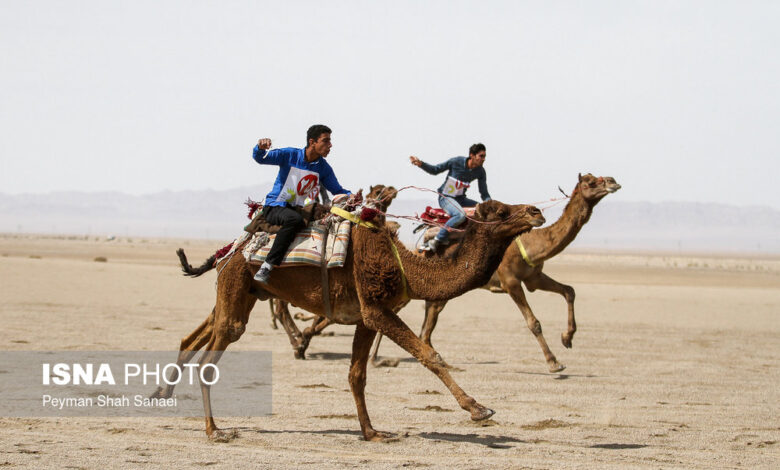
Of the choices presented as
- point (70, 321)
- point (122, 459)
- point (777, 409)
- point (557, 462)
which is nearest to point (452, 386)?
point (557, 462)

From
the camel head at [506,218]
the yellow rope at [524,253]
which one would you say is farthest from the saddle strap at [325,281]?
the yellow rope at [524,253]

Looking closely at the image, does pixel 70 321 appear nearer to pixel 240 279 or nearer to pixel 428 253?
pixel 428 253

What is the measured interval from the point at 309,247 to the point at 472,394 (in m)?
3.89

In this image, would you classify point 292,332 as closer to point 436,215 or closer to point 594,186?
→ point 436,215

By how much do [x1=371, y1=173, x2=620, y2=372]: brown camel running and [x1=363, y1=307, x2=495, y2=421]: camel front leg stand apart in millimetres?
5370

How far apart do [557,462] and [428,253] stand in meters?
5.34

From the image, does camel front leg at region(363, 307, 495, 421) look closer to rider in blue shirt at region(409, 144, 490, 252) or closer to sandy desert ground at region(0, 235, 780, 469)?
sandy desert ground at region(0, 235, 780, 469)

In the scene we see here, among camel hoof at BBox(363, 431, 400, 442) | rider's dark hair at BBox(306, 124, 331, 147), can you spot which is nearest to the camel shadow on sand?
camel hoof at BBox(363, 431, 400, 442)

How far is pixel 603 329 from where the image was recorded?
2153 cm

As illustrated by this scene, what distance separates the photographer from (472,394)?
11.7 metres

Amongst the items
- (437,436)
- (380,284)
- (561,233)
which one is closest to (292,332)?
(561,233)

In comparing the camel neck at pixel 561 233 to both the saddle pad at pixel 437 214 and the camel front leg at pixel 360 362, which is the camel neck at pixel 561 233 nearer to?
the saddle pad at pixel 437 214

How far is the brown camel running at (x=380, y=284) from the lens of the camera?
325 inches

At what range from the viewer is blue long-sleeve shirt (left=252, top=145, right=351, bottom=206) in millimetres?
8859
